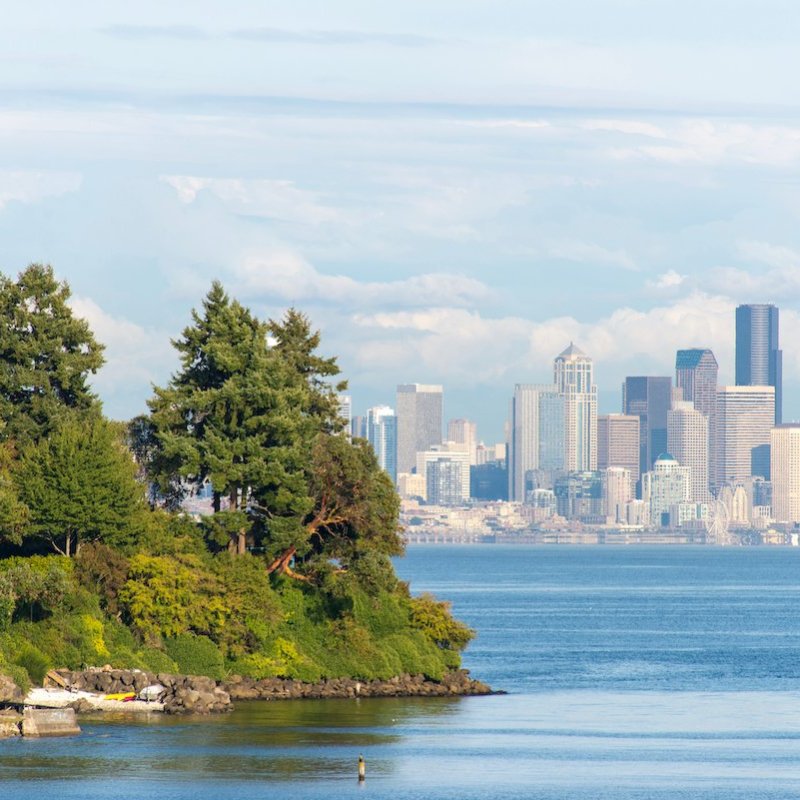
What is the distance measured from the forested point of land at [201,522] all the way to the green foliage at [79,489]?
9 cm

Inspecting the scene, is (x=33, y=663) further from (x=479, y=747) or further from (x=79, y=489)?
(x=479, y=747)

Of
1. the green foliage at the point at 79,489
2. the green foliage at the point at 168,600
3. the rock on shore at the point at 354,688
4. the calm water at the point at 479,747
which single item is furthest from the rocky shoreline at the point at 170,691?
the green foliage at the point at 79,489

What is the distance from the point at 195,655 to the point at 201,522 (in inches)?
411

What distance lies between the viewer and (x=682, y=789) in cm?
7319

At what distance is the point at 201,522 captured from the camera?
10612cm

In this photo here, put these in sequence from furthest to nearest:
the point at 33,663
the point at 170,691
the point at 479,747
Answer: the point at 170,691 < the point at 33,663 < the point at 479,747

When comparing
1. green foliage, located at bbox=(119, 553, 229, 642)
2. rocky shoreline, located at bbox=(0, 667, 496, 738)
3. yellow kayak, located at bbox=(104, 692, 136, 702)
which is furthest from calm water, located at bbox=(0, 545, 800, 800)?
green foliage, located at bbox=(119, 553, 229, 642)

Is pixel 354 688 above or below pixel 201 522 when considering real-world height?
below

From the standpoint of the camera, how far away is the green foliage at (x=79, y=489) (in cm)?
9794

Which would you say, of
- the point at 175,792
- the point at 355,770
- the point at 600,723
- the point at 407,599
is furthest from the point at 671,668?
the point at 175,792

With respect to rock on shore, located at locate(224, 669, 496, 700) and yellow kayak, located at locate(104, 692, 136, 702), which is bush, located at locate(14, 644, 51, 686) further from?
rock on shore, located at locate(224, 669, 496, 700)

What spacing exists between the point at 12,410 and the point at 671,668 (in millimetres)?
44077

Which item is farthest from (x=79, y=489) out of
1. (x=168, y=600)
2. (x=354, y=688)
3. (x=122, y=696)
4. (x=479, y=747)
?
(x=479, y=747)

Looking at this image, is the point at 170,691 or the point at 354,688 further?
the point at 354,688
